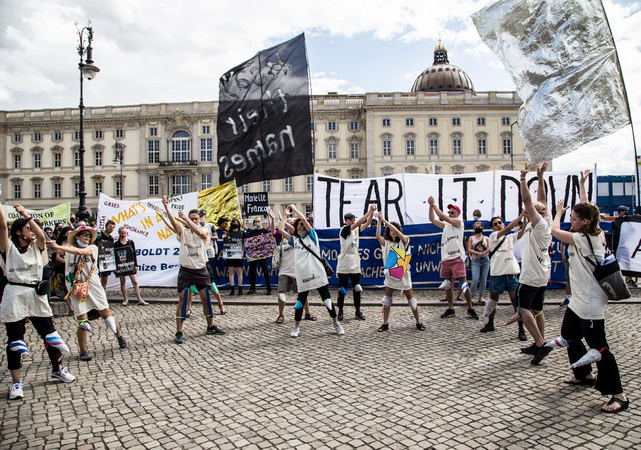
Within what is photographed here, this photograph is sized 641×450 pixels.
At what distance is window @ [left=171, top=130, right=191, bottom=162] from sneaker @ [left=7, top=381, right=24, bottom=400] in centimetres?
5952

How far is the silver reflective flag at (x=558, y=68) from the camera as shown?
15.0ft

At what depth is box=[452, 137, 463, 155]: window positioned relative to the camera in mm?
58750

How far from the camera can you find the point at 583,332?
3967 mm

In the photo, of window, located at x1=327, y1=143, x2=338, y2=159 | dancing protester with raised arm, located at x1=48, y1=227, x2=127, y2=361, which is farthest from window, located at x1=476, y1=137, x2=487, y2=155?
dancing protester with raised arm, located at x1=48, y1=227, x2=127, y2=361

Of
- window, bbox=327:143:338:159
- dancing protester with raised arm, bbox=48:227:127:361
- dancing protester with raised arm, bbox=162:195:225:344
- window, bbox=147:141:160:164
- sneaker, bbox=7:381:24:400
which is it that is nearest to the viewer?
sneaker, bbox=7:381:24:400

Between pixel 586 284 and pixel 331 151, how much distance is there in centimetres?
5697

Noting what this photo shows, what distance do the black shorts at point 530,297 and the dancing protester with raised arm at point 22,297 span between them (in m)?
4.90

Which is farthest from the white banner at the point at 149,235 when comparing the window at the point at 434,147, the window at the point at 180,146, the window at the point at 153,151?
the window at the point at 153,151

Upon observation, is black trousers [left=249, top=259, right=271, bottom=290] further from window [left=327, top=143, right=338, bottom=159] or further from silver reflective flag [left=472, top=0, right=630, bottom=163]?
window [left=327, top=143, right=338, bottom=159]

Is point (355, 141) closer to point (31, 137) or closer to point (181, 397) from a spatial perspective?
point (31, 137)

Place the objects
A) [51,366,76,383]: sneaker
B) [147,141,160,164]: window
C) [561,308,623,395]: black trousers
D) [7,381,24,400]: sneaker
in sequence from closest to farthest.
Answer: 1. [561,308,623,395]: black trousers
2. [7,381,24,400]: sneaker
3. [51,366,76,383]: sneaker
4. [147,141,160,164]: window

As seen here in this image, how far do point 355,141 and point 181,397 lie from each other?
57.6 metres

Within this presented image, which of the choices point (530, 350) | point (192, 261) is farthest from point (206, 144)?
point (530, 350)

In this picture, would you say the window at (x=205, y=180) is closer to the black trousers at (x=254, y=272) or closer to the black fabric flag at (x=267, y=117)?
the black trousers at (x=254, y=272)
